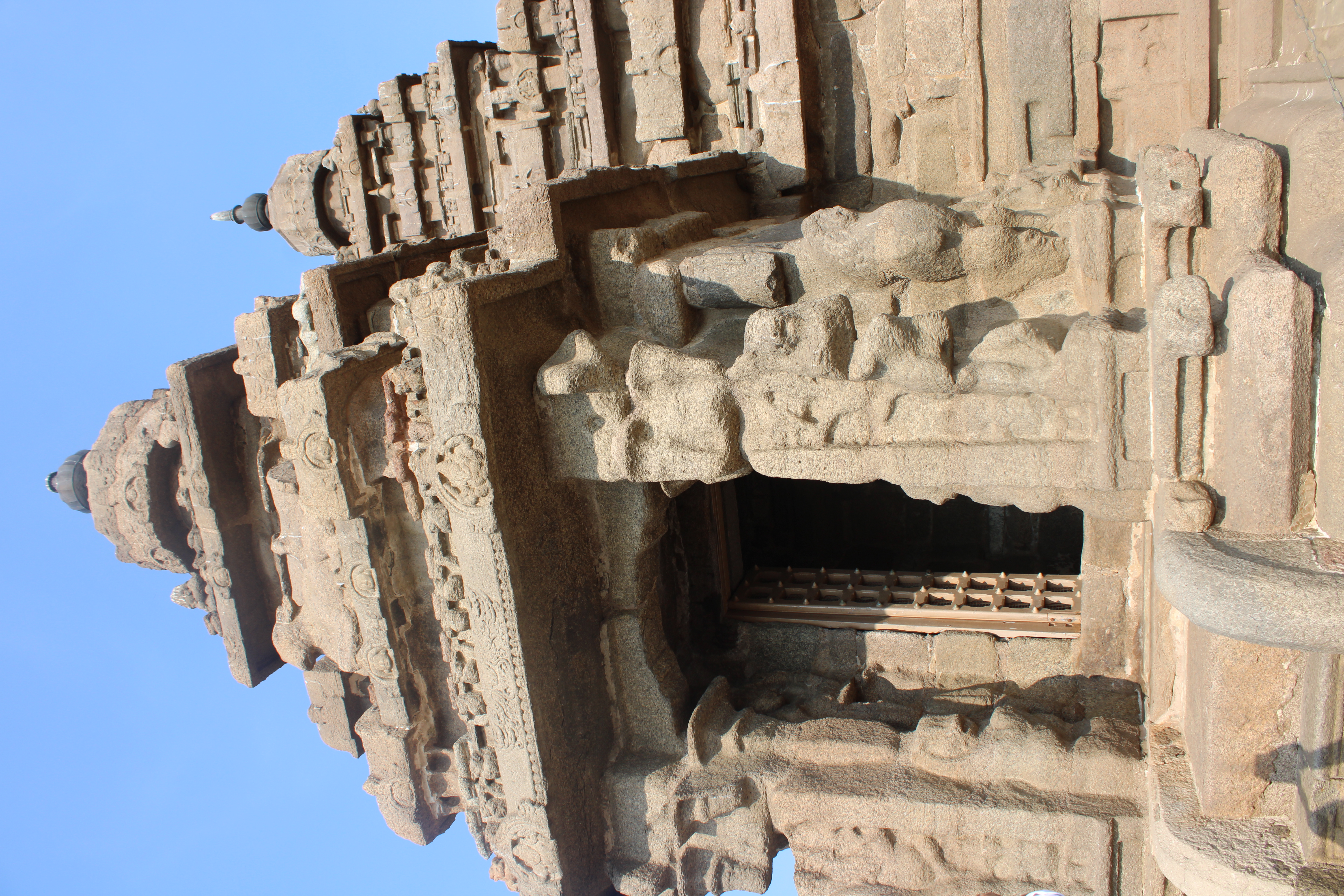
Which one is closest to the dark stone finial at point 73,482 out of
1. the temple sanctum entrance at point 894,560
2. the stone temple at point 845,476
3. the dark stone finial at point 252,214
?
the stone temple at point 845,476

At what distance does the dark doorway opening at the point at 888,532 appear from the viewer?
243 inches

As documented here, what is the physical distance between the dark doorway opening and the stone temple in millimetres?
30

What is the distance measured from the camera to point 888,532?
6.64m

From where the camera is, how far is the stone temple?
2863mm

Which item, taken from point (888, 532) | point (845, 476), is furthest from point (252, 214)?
point (845, 476)

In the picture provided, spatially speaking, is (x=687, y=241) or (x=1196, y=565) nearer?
(x=1196, y=565)

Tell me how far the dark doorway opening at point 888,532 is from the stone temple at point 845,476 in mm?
30

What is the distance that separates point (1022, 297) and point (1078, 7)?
8.29 ft

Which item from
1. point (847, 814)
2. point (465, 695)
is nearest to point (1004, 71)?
point (847, 814)

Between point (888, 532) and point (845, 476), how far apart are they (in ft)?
10.9

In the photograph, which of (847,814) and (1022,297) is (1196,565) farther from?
(847,814)

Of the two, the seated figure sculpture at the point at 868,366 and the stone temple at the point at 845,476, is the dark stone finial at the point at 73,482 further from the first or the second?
the seated figure sculpture at the point at 868,366

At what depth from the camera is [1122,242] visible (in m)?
3.37

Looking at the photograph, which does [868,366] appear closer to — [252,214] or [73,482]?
[73,482]
